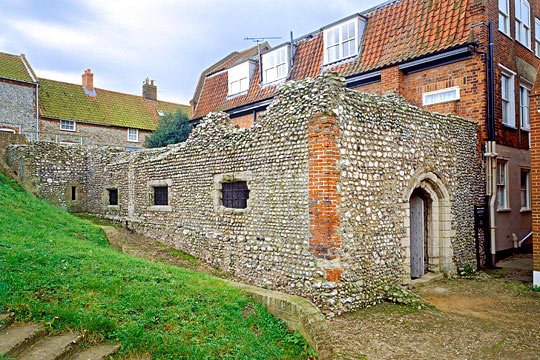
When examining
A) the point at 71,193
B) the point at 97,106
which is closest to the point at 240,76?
the point at 71,193

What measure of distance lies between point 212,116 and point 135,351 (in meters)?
8.06

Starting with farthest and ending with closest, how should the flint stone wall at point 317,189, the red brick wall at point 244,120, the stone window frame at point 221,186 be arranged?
the red brick wall at point 244,120, the stone window frame at point 221,186, the flint stone wall at point 317,189

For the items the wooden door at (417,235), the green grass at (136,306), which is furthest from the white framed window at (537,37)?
the green grass at (136,306)

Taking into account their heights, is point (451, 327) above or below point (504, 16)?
below

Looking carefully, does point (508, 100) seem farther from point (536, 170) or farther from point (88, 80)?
point (88, 80)

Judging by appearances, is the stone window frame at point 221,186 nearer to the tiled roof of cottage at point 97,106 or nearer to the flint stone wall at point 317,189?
the flint stone wall at point 317,189

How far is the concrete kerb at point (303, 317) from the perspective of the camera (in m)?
5.62

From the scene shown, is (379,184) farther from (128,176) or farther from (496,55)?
(128,176)

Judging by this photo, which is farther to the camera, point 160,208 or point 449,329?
point 160,208

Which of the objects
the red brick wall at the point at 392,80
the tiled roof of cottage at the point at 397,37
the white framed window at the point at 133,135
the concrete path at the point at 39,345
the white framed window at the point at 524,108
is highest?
the tiled roof of cottage at the point at 397,37

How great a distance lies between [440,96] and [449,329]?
840cm

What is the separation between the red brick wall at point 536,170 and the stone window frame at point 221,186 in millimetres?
7136

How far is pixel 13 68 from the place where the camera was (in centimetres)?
2545

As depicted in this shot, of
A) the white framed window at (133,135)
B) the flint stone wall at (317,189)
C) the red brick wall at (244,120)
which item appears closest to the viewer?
the flint stone wall at (317,189)
